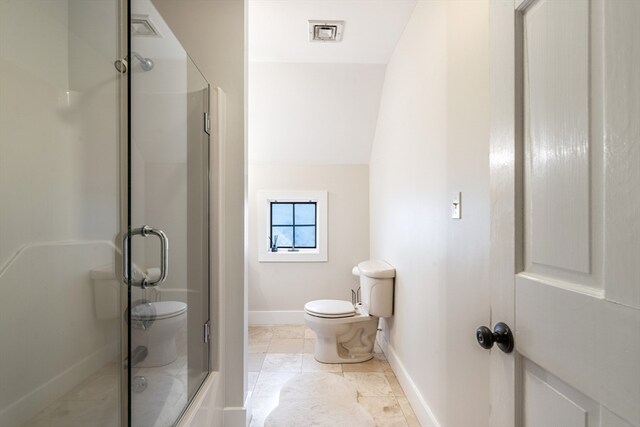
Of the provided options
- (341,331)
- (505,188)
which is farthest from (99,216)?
(341,331)

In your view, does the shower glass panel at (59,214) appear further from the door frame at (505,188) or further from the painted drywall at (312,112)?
the painted drywall at (312,112)

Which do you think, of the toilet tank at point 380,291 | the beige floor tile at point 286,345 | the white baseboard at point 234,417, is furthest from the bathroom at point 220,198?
the beige floor tile at point 286,345

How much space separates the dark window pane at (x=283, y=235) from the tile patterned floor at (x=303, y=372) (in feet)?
3.12

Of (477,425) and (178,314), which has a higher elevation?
(178,314)

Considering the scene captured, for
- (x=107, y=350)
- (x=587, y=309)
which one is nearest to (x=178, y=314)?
(x=107, y=350)

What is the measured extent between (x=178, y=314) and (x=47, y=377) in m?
0.59

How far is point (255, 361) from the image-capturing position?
2592 mm

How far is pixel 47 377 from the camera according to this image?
54.6 inches

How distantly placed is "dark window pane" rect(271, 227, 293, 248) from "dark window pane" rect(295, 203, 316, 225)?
144 millimetres

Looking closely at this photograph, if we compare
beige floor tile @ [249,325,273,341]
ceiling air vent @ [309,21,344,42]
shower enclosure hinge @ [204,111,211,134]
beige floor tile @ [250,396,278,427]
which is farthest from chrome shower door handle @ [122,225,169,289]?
beige floor tile @ [249,325,273,341]

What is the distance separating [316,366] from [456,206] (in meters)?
1.83

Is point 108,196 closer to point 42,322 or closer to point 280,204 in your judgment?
point 42,322

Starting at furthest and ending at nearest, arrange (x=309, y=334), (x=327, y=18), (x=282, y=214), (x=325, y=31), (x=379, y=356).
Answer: (x=282, y=214)
(x=309, y=334)
(x=379, y=356)
(x=325, y=31)
(x=327, y=18)

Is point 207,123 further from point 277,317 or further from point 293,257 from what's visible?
point 277,317
